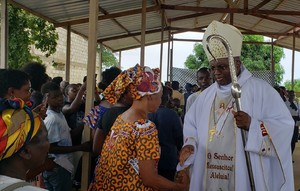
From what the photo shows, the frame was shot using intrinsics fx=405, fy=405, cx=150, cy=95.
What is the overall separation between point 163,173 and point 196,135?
0.94m

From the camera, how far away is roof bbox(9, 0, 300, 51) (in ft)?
30.9

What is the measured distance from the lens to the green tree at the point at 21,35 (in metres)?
8.72

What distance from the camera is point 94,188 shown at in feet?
8.07

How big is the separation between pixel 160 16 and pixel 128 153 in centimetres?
1129

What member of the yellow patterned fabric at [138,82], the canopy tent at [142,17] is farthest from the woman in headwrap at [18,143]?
the canopy tent at [142,17]

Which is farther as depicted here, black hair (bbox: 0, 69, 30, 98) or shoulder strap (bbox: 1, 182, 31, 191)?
black hair (bbox: 0, 69, 30, 98)

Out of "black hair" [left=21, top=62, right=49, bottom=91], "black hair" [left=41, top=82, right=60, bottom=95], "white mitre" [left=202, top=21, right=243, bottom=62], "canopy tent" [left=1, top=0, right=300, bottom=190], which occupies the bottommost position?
"black hair" [left=41, top=82, right=60, bottom=95]

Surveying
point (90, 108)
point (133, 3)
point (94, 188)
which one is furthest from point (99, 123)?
point (133, 3)

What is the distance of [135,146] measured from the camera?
86.1 inches

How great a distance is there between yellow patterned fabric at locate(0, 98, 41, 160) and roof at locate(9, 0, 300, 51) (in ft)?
22.1

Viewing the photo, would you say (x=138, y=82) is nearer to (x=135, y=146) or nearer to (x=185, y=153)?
(x=135, y=146)

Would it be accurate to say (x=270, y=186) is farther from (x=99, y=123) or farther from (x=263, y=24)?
(x=263, y=24)

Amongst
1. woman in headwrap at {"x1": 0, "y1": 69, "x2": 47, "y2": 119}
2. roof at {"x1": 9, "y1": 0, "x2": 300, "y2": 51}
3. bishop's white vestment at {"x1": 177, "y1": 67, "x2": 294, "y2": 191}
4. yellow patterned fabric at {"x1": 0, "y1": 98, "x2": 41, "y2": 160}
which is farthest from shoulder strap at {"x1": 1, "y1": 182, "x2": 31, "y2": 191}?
roof at {"x1": 9, "y1": 0, "x2": 300, "y2": 51}

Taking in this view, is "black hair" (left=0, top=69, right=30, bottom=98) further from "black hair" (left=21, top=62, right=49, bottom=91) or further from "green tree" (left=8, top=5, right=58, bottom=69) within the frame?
"green tree" (left=8, top=5, right=58, bottom=69)
